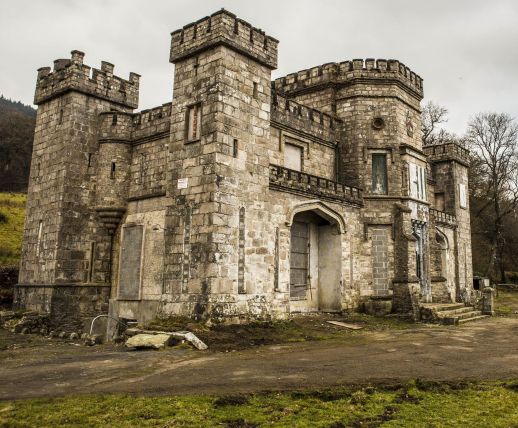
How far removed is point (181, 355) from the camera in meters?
10.1

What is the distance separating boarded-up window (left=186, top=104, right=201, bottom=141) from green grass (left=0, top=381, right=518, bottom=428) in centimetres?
923

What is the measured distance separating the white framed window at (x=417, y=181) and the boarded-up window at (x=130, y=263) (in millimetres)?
10767

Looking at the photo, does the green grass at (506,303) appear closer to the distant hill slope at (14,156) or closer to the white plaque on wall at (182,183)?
the white plaque on wall at (182,183)

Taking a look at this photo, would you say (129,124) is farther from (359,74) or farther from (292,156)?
(359,74)

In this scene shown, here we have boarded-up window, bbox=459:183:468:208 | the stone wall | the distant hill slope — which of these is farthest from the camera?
the distant hill slope

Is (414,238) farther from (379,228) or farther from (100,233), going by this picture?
→ (100,233)

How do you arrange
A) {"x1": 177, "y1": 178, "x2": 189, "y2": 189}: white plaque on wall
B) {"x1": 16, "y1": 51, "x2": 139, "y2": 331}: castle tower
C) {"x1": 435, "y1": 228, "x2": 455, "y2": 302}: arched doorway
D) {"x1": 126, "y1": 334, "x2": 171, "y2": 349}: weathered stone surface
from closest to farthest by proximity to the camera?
{"x1": 126, "y1": 334, "x2": 171, "y2": 349}: weathered stone surface
{"x1": 177, "y1": 178, "x2": 189, "y2": 189}: white plaque on wall
{"x1": 16, "y1": 51, "x2": 139, "y2": 331}: castle tower
{"x1": 435, "y1": 228, "x2": 455, "y2": 302}: arched doorway

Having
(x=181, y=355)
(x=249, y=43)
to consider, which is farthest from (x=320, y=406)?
(x=249, y=43)

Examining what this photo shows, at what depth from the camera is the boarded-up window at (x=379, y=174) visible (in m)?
19.3

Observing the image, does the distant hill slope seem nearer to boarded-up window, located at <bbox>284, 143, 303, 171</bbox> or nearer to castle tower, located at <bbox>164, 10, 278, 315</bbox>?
boarded-up window, located at <bbox>284, 143, 303, 171</bbox>

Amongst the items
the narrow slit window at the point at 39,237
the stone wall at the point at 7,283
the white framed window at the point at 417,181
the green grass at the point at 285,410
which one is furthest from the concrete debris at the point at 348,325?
the stone wall at the point at 7,283

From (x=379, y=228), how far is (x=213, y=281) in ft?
28.1

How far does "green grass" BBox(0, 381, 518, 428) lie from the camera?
562 cm

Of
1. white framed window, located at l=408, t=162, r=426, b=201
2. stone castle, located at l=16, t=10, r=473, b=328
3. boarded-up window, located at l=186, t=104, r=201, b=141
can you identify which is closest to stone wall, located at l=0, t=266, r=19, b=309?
stone castle, located at l=16, t=10, r=473, b=328
